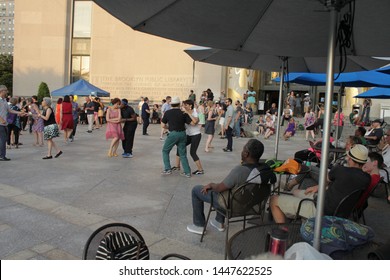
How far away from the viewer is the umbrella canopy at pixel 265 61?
6.27 m

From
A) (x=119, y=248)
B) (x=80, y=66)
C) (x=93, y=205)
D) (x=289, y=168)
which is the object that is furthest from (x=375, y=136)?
(x=80, y=66)

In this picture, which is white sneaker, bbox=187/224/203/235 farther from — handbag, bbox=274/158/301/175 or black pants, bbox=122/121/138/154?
black pants, bbox=122/121/138/154

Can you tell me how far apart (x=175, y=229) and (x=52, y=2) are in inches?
1410

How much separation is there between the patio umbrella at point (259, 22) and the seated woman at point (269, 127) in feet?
43.0

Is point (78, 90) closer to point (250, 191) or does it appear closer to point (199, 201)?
A: point (199, 201)

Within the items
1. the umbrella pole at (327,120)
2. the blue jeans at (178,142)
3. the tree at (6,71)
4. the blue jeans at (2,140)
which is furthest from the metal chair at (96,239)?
the tree at (6,71)

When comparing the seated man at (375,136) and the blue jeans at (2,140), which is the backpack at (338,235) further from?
the blue jeans at (2,140)

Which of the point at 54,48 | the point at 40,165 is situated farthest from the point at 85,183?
the point at 54,48

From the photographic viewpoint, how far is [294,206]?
402cm

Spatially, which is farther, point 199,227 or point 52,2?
point 52,2

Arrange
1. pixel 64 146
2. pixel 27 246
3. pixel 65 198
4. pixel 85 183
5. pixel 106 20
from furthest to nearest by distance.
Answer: pixel 106 20
pixel 64 146
pixel 85 183
pixel 65 198
pixel 27 246

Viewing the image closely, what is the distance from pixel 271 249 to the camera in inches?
90.7

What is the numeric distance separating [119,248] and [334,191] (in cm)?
245
